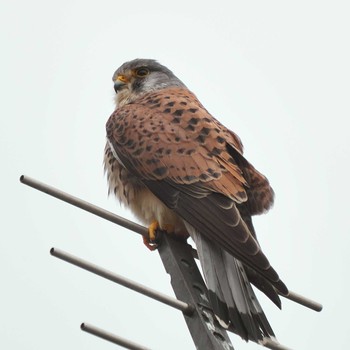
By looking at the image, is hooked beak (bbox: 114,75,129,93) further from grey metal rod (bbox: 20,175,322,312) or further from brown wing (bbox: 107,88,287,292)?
grey metal rod (bbox: 20,175,322,312)

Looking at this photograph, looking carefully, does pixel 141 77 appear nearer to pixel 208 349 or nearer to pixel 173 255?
pixel 173 255

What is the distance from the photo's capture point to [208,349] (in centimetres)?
295

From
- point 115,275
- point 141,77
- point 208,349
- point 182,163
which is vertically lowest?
point 208,349

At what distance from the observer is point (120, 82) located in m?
6.09

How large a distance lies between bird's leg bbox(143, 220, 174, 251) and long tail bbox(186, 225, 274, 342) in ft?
0.68

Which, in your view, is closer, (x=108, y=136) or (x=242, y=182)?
(x=242, y=182)

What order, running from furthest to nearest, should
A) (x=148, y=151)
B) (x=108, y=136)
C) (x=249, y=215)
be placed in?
(x=108, y=136) < (x=148, y=151) < (x=249, y=215)

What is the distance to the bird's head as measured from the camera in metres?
6.00

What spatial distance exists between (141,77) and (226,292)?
2878 mm

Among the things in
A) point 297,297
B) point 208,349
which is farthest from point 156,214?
point 208,349

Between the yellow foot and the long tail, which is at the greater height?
the yellow foot

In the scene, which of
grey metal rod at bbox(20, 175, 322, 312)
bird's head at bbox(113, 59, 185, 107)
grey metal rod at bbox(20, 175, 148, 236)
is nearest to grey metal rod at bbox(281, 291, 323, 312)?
grey metal rod at bbox(20, 175, 322, 312)

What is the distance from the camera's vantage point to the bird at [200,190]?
3.60 m

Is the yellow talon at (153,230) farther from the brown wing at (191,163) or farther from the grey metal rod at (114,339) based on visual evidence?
the grey metal rod at (114,339)
